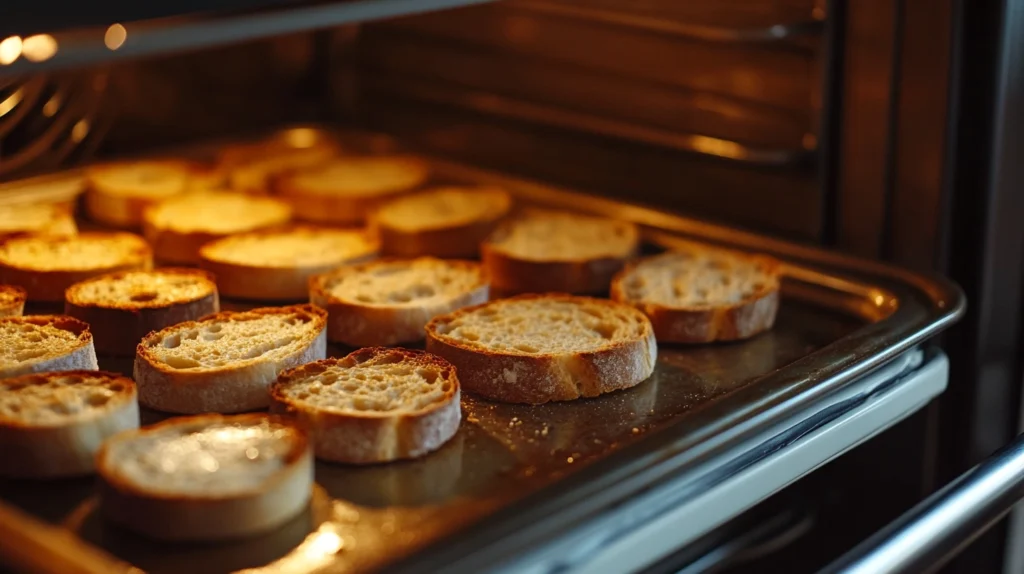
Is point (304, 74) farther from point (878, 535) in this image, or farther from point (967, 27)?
point (878, 535)

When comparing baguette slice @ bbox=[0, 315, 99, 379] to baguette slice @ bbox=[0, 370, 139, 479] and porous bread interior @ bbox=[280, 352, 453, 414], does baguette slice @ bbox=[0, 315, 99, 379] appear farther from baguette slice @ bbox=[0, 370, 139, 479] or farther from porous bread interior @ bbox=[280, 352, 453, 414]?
porous bread interior @ bbox=[280, 352, 453, 414]

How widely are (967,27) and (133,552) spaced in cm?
149

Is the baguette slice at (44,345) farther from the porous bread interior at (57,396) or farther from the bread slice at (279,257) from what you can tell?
the bread slice at (279,257)

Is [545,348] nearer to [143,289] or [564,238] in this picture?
[564,238]

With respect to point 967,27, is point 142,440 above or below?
below

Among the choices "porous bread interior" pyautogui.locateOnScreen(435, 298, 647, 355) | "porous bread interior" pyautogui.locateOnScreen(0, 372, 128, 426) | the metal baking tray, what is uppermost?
"porous bread interior" pyautogui.locateOnScreen(0, 372, 128, 426)

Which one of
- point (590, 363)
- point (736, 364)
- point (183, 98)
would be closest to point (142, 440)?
point (590, 363)

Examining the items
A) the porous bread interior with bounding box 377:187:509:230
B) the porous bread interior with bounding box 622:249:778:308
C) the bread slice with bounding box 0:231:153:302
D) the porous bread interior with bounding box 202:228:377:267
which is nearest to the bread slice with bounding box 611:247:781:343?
the porous bread interior with bounding box 622:249:778:308

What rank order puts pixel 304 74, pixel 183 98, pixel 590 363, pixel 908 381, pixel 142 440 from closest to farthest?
pixel 142 440
pixel 590 363
pixel 908 381
pixel 183 98
pixel 304 74

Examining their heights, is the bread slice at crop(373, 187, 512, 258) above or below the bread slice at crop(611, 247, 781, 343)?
above

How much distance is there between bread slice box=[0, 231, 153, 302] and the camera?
197cm

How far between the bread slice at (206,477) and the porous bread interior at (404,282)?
1.63 ft

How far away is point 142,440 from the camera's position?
4.52 feet

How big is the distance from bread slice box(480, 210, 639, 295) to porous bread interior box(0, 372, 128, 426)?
0.77 m
